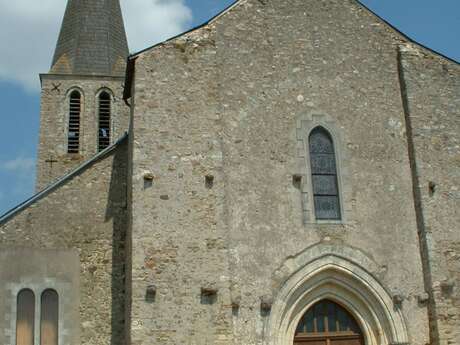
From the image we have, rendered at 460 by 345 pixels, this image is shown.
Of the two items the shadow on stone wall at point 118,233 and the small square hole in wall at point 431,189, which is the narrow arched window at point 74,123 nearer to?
the shadow on stone wall at point 118,233

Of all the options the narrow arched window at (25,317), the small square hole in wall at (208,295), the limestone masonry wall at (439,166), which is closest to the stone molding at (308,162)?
the limestone masonry wall at (439,166)

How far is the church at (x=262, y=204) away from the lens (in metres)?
11.9

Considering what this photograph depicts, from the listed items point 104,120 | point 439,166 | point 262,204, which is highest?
point 104,120

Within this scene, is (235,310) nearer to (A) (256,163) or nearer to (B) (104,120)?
(A) (256,163)

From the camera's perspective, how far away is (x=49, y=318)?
12531mm

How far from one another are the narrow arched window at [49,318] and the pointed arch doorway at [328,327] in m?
4.12

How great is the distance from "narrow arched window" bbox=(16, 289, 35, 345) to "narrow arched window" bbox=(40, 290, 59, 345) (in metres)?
0.16

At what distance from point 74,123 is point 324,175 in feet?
53.2

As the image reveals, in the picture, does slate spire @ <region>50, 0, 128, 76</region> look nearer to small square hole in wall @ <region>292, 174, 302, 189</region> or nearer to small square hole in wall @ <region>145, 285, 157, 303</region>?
small square hole in wall @ <region>292, 174, 302, 189</region>

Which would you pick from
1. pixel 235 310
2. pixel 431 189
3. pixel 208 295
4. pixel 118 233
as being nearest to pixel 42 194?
pixel 118 233

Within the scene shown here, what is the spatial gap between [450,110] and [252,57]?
12.9 feet

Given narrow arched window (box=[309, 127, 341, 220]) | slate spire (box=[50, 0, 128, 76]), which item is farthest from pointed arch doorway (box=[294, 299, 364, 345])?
slate spire (box=[50, 0, 128, 76])

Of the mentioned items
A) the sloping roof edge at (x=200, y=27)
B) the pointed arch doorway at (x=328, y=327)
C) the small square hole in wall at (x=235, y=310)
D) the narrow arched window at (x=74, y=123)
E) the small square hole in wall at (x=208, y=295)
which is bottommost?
the pointed arch doorway at (x=328, y=327)

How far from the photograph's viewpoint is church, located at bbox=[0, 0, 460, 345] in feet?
A: 39.1
